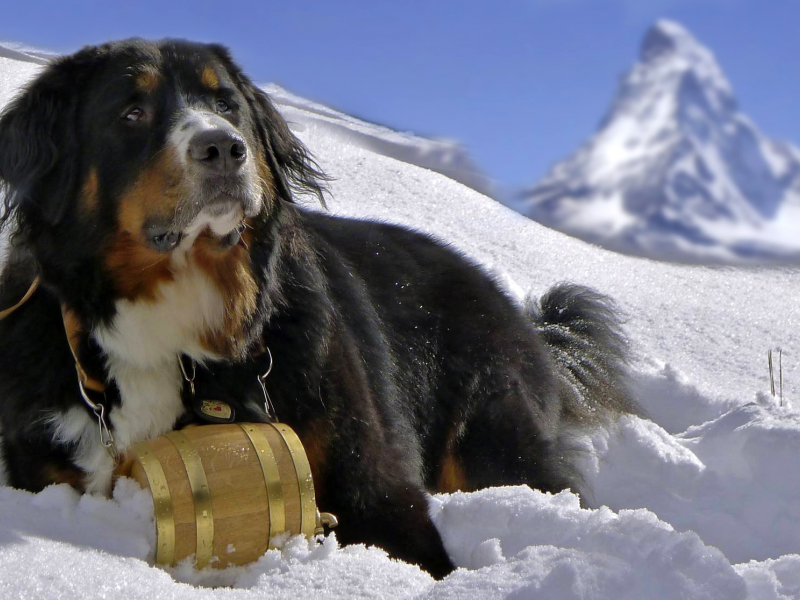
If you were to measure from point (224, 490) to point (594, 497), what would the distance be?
219 cm

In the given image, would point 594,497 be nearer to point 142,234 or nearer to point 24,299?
point 142,234

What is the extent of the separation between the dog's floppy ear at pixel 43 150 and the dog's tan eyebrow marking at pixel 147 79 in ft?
0.78

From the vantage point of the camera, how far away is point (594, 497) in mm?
4000

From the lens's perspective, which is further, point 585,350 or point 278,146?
point 585,350

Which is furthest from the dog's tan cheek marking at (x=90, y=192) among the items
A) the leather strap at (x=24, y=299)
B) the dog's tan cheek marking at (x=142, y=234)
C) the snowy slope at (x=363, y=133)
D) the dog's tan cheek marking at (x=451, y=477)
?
the snowy slope at (x=363, y=133)

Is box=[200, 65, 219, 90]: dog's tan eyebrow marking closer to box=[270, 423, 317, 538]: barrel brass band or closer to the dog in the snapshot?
the dog

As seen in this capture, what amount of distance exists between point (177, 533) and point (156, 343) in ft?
2.17

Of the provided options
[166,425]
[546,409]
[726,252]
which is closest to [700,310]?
[546,409]

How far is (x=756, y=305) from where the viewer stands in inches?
274

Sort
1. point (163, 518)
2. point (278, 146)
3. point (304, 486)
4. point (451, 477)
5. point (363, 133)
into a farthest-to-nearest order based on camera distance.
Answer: point (363, 133) → point (451, 477) → point (278, 146) → point (304, 486) → point (163, 518)

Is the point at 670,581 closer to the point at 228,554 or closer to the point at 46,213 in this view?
the point at 228,554

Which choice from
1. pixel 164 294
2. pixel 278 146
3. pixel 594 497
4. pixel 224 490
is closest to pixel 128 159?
pixel 164 294

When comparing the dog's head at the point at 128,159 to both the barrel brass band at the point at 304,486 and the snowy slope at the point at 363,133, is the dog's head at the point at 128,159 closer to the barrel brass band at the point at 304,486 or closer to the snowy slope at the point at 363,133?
the barrel brass band at the point at 304,486

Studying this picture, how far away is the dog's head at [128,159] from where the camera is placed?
2.53 m
